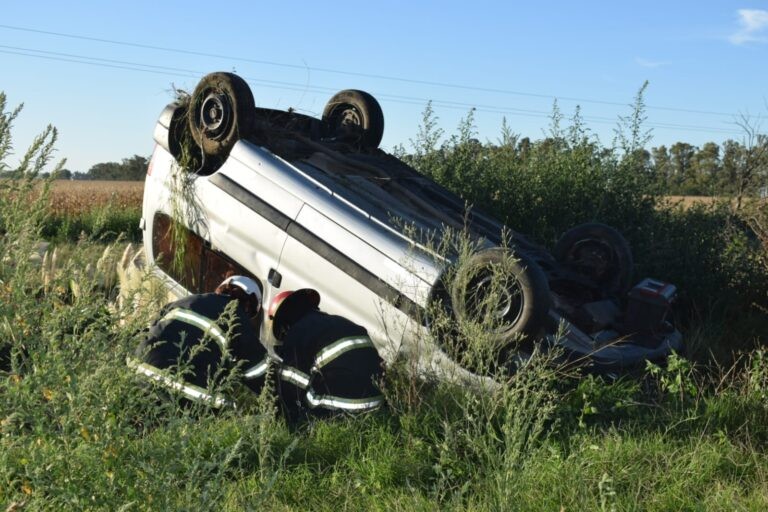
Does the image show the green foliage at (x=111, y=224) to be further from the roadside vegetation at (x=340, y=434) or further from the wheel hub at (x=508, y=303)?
the wheel hub at (x=508, y=303)

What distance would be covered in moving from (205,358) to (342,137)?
352cm

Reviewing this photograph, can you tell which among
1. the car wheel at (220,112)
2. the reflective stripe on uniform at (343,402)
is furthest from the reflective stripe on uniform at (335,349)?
the car wheel at (220,112)

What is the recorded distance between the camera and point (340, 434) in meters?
4.00

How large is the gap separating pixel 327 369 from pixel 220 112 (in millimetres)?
2552

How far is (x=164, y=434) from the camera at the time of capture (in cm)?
278

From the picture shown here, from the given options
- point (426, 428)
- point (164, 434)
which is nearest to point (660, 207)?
point (426, 428)

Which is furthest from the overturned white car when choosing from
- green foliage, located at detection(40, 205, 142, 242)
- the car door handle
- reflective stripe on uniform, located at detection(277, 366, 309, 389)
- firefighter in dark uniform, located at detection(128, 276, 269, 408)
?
green foliage, located at detection(40, 205, 142, 242)

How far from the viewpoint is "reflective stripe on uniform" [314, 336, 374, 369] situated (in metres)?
4.22

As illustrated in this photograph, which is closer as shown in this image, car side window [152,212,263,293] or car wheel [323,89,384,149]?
car side window [152,212,263,293]

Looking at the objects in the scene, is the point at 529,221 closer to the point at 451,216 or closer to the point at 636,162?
the point at 636,162

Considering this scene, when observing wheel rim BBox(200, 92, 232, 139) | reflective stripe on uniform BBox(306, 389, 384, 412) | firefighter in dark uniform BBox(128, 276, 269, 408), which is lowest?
reflective stripe on uniform BBox(306, 389, 384, 412)

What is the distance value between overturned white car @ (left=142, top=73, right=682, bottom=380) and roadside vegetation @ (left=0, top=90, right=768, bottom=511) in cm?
32

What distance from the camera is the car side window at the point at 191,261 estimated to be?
19.0ft

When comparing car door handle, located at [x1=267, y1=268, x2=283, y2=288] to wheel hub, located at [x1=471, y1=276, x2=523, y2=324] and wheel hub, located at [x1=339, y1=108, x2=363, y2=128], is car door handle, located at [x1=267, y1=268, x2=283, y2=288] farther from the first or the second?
wheel hub, located at [x1=339, y1=108, x2=363, y2=128]
